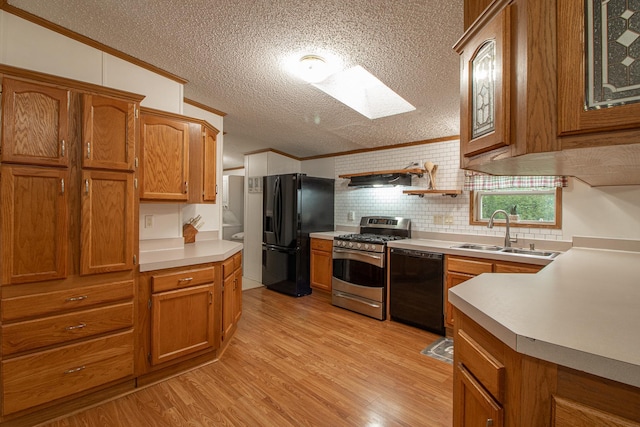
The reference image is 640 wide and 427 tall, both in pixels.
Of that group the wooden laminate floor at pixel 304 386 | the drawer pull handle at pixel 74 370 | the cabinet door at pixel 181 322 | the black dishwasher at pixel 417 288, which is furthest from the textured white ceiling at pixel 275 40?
the wooden laminate floor at pixel 304 386

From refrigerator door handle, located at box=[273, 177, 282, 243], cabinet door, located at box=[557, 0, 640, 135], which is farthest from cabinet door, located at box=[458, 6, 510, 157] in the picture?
refrigerator door handle, located at box=[273, 177, 282, 243]

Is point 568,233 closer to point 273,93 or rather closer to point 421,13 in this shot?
point 421,13

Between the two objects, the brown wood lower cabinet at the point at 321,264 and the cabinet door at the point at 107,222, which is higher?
the cabinet door at the point at 107,222

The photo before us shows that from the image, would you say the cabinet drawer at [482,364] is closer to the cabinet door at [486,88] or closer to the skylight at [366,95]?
the cabinet door at [486,88]

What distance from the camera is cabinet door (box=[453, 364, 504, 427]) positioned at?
0.89m

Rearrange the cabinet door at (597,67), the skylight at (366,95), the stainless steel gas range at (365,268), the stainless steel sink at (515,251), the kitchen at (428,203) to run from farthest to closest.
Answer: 1. the stainless steel gas range at (365,268)
2. the skylight at (366,95)
3. the stainless steel sink at (515,251)
4. the kitchen at (428,203)
5. the cabinet door at (597,67)

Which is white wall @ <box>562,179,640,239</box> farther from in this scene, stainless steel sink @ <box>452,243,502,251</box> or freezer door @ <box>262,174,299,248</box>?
freezer door @ <box>262,174,299,248</box>

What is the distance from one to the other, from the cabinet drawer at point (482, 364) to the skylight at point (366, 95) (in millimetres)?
2286

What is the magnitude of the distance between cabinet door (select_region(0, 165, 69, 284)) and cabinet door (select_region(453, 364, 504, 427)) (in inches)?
85.7

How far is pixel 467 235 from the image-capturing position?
11.0 feet

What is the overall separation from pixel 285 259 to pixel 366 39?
315cm

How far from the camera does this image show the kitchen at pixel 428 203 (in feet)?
7.43

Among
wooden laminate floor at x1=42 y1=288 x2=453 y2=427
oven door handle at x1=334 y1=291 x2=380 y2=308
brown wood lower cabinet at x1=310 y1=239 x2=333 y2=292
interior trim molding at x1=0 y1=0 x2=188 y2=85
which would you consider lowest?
wooden laminate floor at x1=42 y1=288 x2=453 y2=427

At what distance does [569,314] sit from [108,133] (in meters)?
2.50
